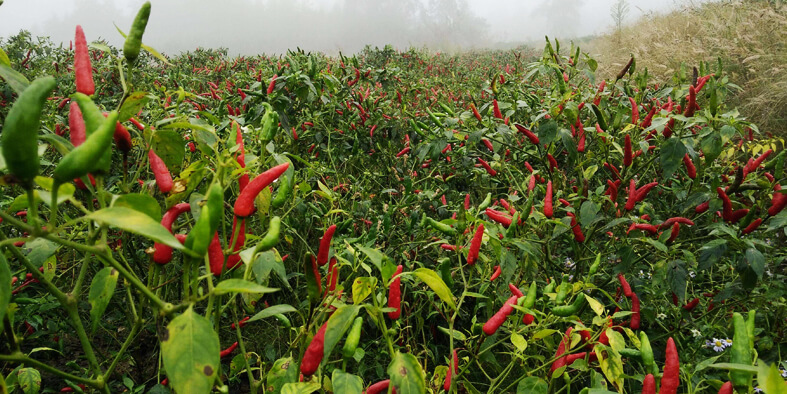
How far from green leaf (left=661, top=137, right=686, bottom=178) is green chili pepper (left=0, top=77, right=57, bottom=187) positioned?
1.73 meters

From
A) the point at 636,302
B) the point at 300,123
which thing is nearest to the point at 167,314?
the point at 636,302

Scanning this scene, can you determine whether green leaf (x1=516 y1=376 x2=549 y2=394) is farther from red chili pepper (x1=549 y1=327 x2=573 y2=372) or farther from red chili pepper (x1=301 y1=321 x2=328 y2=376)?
red chili pepper (x1=301 y1=321 x2=328 y2=376)

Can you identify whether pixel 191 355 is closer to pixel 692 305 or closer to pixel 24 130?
pixel 24 130

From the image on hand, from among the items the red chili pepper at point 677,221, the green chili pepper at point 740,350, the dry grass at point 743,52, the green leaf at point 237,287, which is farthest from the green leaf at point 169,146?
the dry grass at point 743,52

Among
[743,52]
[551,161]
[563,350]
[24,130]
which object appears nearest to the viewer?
[24,130]

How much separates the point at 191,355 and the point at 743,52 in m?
7.50

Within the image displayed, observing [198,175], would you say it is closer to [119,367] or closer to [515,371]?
[515,371]

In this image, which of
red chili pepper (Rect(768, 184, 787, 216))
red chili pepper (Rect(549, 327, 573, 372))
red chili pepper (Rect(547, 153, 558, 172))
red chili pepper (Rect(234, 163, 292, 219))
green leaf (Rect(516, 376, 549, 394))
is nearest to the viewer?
red chili pepper (Rect(234, 163, 292, 219))

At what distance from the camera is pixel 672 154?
1.63m

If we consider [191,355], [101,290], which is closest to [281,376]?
[101,290]

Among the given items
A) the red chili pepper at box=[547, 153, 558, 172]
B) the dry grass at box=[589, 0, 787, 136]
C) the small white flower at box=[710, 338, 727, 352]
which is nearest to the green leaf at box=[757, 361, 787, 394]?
the red chili pepper at box=[547, 153, 558, 172]

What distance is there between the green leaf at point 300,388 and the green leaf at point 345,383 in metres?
0.08

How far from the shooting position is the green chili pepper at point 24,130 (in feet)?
1.39

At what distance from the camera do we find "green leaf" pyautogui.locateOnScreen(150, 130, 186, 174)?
2.77 feet
